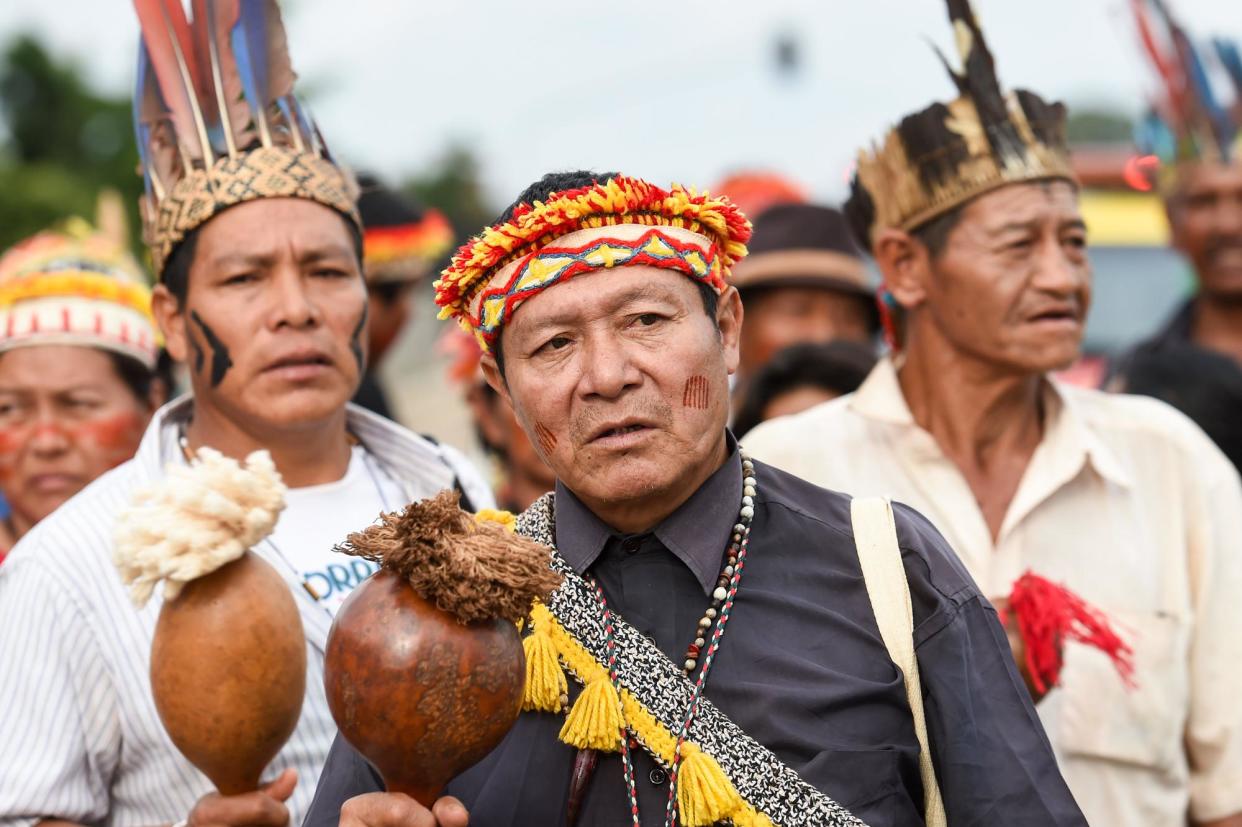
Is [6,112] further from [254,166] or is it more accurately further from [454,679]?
[454,679]

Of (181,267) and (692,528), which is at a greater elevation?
(181,267)

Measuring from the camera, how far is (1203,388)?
4969 mm

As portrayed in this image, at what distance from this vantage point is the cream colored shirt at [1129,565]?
369cm

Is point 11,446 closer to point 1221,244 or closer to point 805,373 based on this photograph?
point 805,373

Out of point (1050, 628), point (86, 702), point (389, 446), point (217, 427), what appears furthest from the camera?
point (389, 446)

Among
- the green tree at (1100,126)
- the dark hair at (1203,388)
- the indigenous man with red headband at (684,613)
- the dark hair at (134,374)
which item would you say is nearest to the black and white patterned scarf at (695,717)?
the indigenous man with red headband at (684,613)

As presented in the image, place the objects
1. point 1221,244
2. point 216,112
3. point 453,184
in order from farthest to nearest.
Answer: point 453,184, point 1221,244, point 216,112

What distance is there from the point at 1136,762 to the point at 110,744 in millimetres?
2441

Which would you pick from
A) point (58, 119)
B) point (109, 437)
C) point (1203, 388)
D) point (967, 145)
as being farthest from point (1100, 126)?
point (109, 437)

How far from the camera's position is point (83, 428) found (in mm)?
4422

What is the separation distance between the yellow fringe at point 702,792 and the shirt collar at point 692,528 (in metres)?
0.33

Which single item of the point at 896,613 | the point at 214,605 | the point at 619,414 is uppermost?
the point at 619,414

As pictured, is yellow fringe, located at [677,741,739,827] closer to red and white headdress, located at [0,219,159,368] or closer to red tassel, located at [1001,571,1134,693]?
red tassel, located at [1001,571,1134,693]

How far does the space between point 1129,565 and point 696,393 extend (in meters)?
1.67
